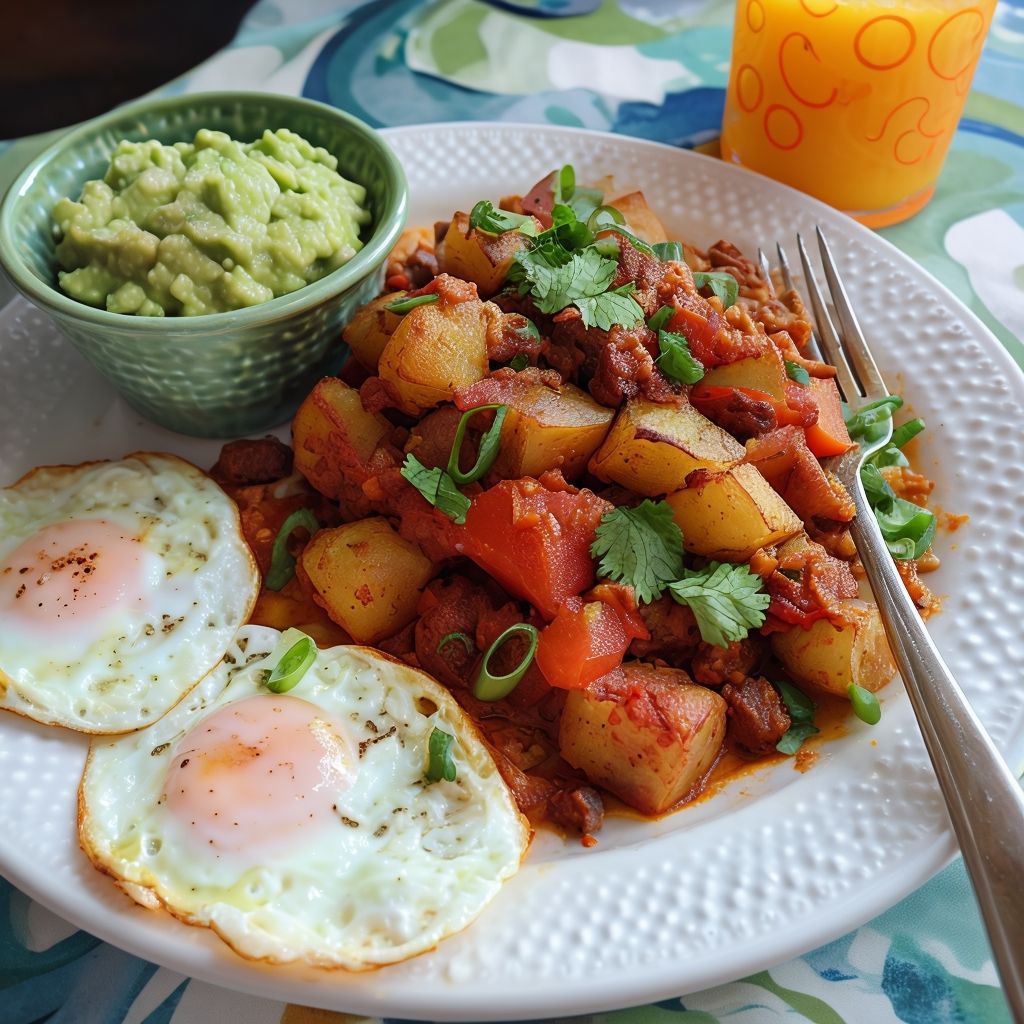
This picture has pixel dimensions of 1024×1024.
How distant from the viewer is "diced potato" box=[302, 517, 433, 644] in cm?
265

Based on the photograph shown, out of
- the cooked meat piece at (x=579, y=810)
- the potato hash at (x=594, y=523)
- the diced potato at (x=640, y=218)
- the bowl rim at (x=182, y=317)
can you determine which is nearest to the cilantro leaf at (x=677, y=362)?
the potato hash at (x=594, y=523)

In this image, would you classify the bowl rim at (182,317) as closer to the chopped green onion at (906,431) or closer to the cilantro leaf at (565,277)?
the cilantro leaf at (565,277)

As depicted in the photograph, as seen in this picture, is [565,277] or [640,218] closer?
[565,277]

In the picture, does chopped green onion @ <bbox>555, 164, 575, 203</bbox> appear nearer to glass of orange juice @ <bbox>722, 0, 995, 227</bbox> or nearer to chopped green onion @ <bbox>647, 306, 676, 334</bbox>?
chopped green onion @ <bbox>647, 306, 676, 334</bbox>

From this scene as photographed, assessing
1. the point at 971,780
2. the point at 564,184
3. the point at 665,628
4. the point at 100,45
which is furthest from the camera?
the point at 100,45

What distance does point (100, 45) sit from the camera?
22.5ft

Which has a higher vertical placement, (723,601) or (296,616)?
(723,601)

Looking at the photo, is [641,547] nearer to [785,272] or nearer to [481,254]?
[481,254]

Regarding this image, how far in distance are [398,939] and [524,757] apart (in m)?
0.64

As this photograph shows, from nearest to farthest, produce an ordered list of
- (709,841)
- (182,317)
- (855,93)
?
(709,841)
(182,317)
(855,93)

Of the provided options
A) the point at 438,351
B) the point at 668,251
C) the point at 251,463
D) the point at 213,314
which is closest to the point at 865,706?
the point at 438,351

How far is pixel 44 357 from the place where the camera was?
A: 3.22 m

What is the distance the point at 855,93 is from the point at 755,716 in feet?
7.81

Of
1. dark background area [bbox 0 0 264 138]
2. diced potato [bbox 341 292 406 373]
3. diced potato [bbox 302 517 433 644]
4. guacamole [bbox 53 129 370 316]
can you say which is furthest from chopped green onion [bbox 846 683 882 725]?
dark background area [bbox 0 0 264 138]
